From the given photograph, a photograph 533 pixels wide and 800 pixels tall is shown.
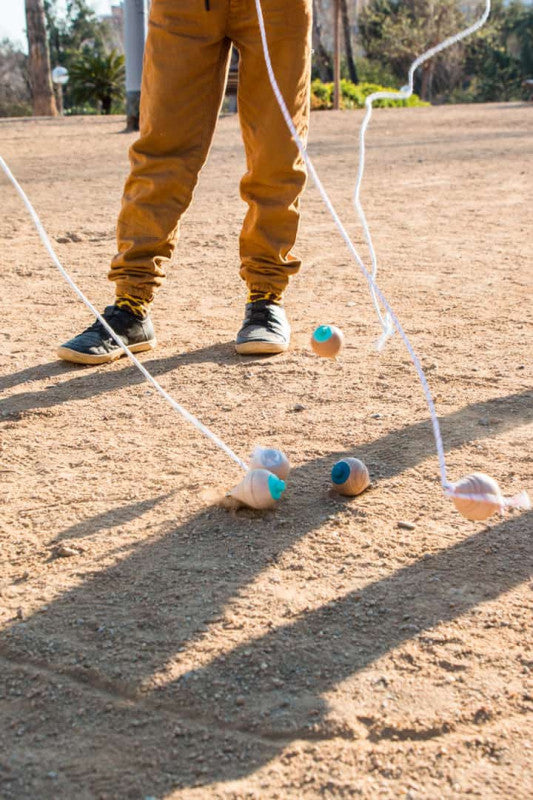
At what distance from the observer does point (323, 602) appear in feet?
5.54

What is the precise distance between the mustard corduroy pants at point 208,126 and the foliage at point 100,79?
1665 centimetres

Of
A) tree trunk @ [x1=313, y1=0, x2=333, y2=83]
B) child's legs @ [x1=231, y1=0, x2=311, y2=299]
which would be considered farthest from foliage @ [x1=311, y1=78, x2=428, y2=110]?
child's legs @ [x1=231, y1=0, x2=311, y2=299]

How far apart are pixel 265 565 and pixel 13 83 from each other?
30721 millimetres

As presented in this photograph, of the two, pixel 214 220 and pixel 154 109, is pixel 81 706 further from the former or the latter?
pixel 214 220

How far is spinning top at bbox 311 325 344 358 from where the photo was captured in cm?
272

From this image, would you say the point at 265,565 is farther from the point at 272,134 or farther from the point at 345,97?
the point at 345,97

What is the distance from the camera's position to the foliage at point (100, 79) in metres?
18.5

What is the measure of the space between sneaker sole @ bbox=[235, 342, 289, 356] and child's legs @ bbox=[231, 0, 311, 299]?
0.78ft

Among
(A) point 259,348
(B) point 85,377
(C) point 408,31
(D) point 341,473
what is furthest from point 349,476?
(C) point 408,31

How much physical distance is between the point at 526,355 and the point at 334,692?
1.89 m

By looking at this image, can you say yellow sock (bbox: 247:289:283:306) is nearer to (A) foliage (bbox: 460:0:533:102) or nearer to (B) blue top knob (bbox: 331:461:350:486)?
(B) blue top knob (bbox: 331:461:350:486)

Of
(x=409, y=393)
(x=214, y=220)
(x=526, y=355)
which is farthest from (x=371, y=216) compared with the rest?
(x=409, y=393)

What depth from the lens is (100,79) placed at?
1861 cm

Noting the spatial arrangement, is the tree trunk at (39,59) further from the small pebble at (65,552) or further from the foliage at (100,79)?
the small pebble at (65,552)
